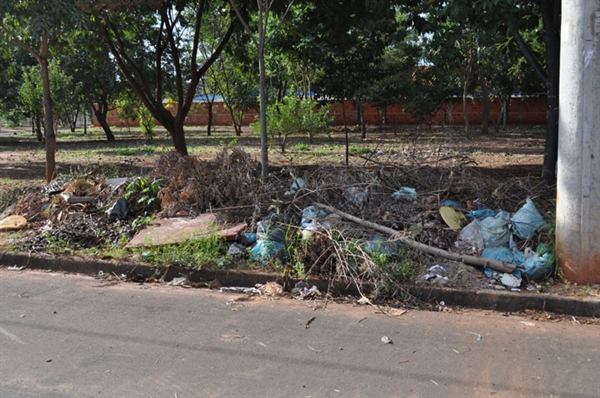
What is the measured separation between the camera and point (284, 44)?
1470cm

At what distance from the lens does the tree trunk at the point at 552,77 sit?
8.06 metres

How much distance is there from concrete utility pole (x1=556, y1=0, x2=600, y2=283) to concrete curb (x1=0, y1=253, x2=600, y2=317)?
420mm

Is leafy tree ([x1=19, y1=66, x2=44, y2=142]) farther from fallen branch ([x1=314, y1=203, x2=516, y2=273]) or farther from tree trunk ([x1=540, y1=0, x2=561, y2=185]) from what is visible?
fallen branch ([x1=314, y1=203, x2=516, y2=273])

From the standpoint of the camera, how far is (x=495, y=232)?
6074 mm

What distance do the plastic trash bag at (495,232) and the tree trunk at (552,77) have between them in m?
2.35

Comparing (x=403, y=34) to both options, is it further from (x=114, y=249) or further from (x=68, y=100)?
(x=68, y=100)

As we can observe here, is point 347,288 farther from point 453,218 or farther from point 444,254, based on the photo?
point 453,218

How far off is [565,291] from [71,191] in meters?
6.60

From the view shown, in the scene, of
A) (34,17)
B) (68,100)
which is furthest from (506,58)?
(68,100)

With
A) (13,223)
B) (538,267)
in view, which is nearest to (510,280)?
(538,267)

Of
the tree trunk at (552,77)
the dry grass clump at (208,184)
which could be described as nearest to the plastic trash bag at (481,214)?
the tree trunk at (552,77)

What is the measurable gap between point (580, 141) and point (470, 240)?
1515 millimetres

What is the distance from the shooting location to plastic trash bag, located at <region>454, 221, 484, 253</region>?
6.00m

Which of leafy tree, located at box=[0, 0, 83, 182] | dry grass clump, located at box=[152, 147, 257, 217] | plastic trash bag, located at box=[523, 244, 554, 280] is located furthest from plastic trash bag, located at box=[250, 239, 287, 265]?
leafy tree, located at box=[0, 0, 83, 182]
